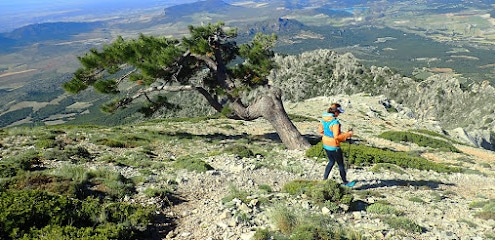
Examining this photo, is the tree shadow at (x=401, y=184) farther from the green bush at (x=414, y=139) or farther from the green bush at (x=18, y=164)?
the green bush at (x=414, y=139)

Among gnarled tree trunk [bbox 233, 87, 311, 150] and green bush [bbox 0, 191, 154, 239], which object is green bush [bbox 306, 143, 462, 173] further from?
green bush [bbox 0, 191, 154, 239]

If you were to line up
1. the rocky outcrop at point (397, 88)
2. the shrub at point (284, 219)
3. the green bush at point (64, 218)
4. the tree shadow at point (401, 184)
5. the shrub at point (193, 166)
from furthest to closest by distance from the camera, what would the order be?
the rocky outcrop at point (397, 88), the shrub at point (193, 166), the tree shadow at point (401, 184), the shrub at point (284, 219), the green bush at point (64, 218)

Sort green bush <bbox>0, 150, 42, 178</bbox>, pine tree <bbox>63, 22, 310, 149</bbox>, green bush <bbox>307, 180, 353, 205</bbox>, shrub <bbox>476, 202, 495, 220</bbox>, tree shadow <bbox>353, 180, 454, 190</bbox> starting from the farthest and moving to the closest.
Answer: pine tree <bbox>63, 22, 310, 149</bbox>
tree shadow <bbox>353, 180, 454, 190</bbox>
green bush <bbox>0, 150, 42, 178</bbox>
shrub <bbox>476, 202, 495, 220</bbox>
green bush <bbox>307, 180, 353, 205</bbox>

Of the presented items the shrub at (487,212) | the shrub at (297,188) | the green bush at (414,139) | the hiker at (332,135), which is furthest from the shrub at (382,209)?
the green bush at (414,139)

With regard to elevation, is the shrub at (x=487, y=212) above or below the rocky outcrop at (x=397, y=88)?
above

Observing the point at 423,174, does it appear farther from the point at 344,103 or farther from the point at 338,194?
the point at 344,103

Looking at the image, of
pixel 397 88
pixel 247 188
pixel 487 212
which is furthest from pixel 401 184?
pixel 397 88

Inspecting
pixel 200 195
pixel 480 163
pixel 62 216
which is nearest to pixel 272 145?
pixel 200 195

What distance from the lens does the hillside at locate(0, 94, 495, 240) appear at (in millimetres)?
9000

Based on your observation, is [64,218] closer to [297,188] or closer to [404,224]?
[297,188]

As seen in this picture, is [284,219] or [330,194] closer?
[284,219]

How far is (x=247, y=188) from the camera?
504 inches

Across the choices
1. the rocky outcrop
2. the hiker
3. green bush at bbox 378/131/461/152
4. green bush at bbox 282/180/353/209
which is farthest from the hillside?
the rocky outcrop

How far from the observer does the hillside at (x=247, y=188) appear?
9.00m
